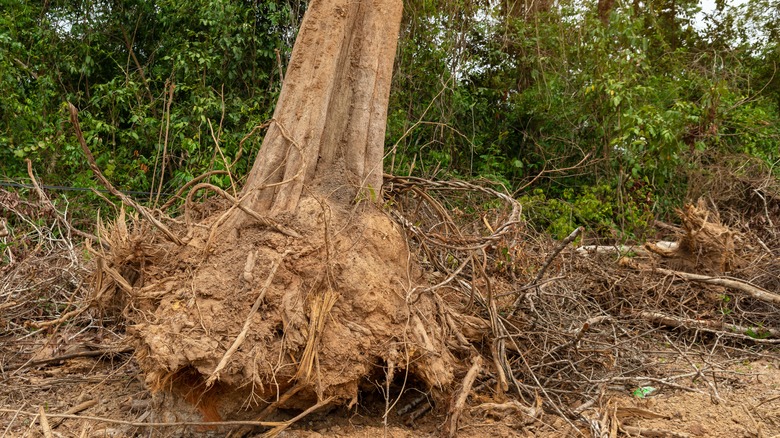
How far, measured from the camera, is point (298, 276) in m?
3.39

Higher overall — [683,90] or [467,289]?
[683,90]

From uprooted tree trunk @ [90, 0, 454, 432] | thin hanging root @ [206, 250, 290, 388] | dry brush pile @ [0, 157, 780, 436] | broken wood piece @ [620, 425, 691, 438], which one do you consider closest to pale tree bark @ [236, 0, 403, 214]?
uprooted tree trunk @ [90, 0, 454, 432]

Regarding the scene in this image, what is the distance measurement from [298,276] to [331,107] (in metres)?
1.18

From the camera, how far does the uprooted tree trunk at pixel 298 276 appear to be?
3.14 m

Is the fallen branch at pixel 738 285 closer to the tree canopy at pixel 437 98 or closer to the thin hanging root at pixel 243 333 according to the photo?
the tree canopy at pixel 437 98

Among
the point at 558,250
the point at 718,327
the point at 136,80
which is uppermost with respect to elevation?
the point at 136,80

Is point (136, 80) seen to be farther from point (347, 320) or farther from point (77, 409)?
point (347, 320)

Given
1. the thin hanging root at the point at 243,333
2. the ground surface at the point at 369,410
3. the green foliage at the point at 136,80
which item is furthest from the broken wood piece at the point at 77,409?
the green foliage at the point at 136,80

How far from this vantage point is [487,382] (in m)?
3.98

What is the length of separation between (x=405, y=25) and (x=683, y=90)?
4.44m

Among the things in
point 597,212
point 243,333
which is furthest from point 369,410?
point 597,212

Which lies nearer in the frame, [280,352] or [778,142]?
[280,352]

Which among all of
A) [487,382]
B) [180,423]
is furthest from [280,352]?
[487,382]

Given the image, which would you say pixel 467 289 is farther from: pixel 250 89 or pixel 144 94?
pixel 144 94
